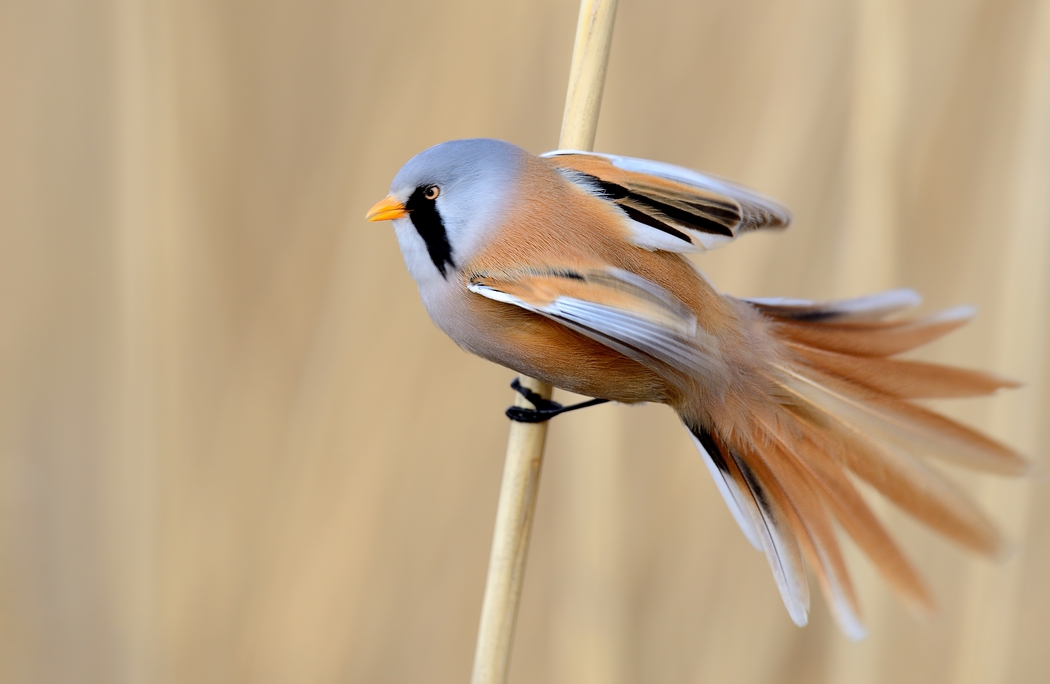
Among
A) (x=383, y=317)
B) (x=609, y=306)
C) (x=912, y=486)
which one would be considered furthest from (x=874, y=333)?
(x=383, y=317)

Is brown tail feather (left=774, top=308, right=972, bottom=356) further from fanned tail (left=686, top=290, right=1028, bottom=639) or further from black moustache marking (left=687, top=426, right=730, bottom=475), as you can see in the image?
black moustache marking (left=687, top=426, right=730, bottom=475)

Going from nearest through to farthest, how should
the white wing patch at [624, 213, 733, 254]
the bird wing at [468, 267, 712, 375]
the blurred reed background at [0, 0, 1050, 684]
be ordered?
the bird wing at [468, 267, 712, 375] → the white wing patch at [624, 213, 733, 254] → the blurred reed background at [0, 0, 1050, 684]

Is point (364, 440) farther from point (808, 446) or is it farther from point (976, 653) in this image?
point (976, 653)

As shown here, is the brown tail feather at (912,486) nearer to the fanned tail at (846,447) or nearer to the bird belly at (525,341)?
the fanned tail at (846,447)

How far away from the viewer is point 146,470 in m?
1.02

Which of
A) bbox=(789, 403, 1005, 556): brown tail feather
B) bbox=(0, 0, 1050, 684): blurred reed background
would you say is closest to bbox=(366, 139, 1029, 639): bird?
bbox=(789, 403, 1005, 556): brown tail feather

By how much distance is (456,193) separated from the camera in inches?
26.3

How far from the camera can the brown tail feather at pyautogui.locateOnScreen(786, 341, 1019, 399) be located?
67 cm

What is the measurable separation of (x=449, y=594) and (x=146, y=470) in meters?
0.47

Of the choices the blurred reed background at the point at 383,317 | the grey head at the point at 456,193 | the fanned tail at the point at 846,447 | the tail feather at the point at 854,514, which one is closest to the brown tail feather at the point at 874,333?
the fanned tail at the point at 846,447

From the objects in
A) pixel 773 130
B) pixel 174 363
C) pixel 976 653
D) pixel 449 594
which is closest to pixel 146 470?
pixel 174 363

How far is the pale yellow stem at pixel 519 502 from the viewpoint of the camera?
67 cm

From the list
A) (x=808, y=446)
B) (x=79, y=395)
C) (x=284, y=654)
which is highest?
(x=808, y=446)

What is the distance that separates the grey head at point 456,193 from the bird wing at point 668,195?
6cm
